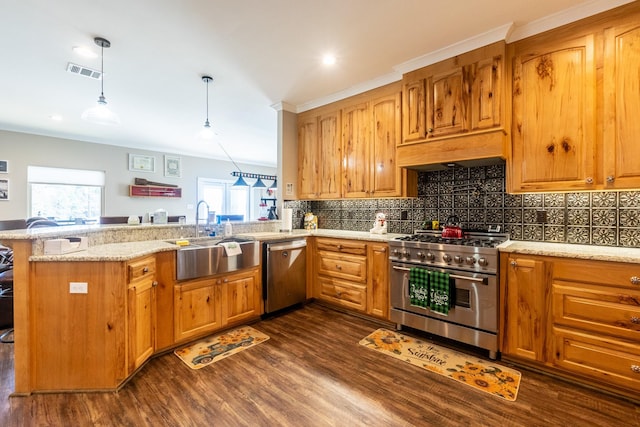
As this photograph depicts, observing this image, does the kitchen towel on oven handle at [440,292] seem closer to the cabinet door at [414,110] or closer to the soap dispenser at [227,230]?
the cabinet door at [414,110]

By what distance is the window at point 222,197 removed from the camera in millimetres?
7832

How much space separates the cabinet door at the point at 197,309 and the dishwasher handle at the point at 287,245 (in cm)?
71

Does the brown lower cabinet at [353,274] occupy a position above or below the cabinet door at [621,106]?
below

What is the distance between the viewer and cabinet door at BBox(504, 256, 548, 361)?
2090 millimetres

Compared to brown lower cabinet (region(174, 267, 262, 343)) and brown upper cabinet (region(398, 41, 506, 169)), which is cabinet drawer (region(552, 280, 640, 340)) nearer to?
brown upper cabinet (region(398, 41, 506, 169))

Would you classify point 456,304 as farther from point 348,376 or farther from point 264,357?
point 264,357

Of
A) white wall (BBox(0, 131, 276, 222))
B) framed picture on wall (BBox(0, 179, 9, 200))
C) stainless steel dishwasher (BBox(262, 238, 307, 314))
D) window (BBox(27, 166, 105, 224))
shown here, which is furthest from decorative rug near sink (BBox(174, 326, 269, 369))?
framed picture on wall (BBox(0, 179, 9, 200))

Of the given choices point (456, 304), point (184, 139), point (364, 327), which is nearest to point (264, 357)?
point (364, 327)

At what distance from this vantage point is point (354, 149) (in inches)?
140

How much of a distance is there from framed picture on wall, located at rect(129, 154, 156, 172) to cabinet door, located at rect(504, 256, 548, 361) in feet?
23.6

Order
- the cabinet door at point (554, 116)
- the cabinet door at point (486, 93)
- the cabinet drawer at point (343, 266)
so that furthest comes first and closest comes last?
1. the cabinet drawer at point (343, 266)
2. the cabinet door at point (486, 93)
3. the cabinet door at point (554, 116)

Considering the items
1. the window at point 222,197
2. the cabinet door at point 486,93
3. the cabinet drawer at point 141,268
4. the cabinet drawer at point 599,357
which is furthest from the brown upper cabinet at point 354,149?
the window at point 222,197

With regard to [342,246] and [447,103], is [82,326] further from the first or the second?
[447,103]

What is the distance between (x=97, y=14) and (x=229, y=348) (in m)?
2.78
